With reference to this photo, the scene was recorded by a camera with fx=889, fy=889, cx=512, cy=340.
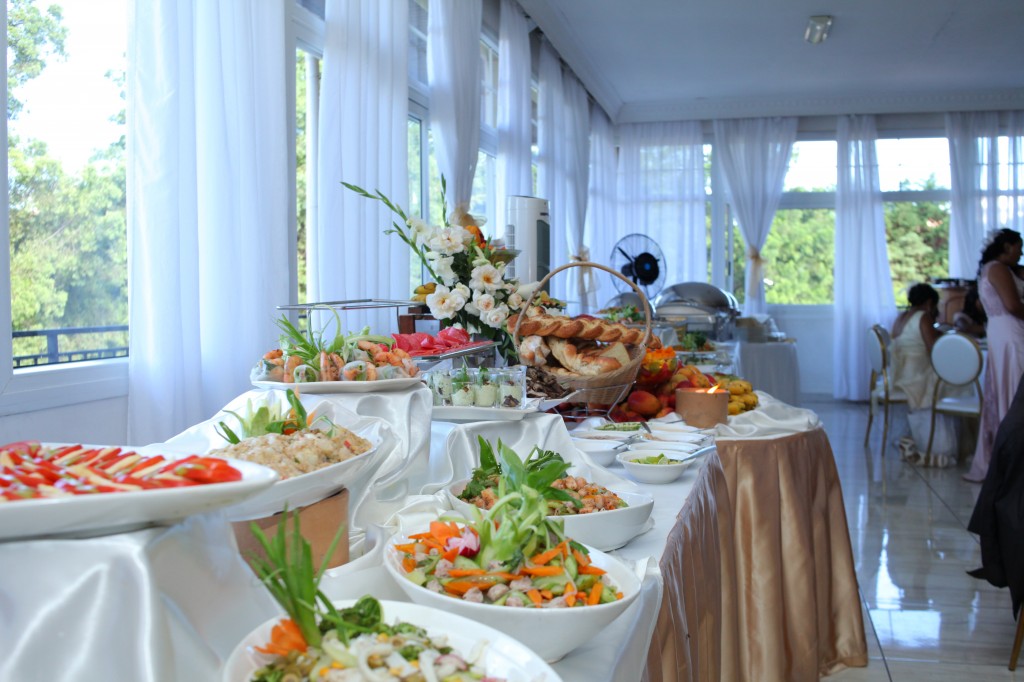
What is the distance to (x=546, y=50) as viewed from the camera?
696cm

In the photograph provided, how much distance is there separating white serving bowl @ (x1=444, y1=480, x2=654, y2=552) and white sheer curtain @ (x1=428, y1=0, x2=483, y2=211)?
133 inches

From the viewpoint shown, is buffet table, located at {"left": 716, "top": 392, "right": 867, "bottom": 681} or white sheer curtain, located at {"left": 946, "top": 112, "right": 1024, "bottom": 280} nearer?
buffet table, located at {"left": 716, "top": 392, "right": 867, "bottom": 681}

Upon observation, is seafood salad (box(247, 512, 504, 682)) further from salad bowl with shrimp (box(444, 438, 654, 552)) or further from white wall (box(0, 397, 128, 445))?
white wall (box(0, 397, 128, 445))

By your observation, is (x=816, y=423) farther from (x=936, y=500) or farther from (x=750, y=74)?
(x=750, y=74)

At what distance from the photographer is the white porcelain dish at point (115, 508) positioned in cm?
66

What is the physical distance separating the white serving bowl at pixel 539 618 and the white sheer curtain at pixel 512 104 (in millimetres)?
5174

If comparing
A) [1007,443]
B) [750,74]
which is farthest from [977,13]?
[1007,443]

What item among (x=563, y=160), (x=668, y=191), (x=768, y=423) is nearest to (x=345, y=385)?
(x=768, y=423)

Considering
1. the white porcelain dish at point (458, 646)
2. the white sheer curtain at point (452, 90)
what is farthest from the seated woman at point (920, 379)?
the white porcelain dish at point (458, 646)

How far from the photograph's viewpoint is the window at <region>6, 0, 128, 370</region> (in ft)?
7.09

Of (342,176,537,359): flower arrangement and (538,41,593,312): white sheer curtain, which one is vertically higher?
(538,41,593,312): white sheer curtain

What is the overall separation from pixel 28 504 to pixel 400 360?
96 centimetres

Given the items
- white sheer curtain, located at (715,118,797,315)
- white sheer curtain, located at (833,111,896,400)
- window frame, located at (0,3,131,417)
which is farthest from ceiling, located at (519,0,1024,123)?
window frame, located at (0,3,131,417)

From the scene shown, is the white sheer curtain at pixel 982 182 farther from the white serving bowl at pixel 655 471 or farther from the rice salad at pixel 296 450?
the rice salad at pixel 296 450
